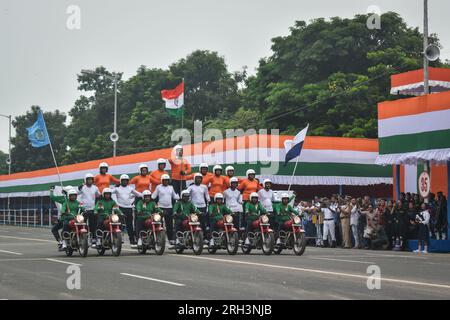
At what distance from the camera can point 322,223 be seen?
34.3 metres

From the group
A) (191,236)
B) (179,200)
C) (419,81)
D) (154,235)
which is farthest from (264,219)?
(419,81)

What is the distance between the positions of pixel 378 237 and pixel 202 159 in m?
14.0

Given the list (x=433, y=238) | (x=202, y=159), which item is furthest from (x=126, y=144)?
(x=433, y=238)

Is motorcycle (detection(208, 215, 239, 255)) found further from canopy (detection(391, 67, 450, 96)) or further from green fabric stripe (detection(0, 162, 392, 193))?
canopy (detection(391, 67, 450, 96))

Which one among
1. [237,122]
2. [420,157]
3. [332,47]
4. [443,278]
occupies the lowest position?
[443,278]

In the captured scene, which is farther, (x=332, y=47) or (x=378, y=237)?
(x=332, y=47)

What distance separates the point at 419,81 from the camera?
3650cm

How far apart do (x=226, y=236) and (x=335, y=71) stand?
41592 mm

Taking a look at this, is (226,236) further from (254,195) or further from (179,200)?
(179,200)

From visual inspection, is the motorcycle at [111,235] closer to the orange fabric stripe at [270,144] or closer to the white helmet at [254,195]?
the white helmet at [254,195]

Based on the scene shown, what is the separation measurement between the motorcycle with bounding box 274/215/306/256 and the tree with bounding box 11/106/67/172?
90709 millimetres

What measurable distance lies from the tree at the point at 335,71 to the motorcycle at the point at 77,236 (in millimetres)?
35144
